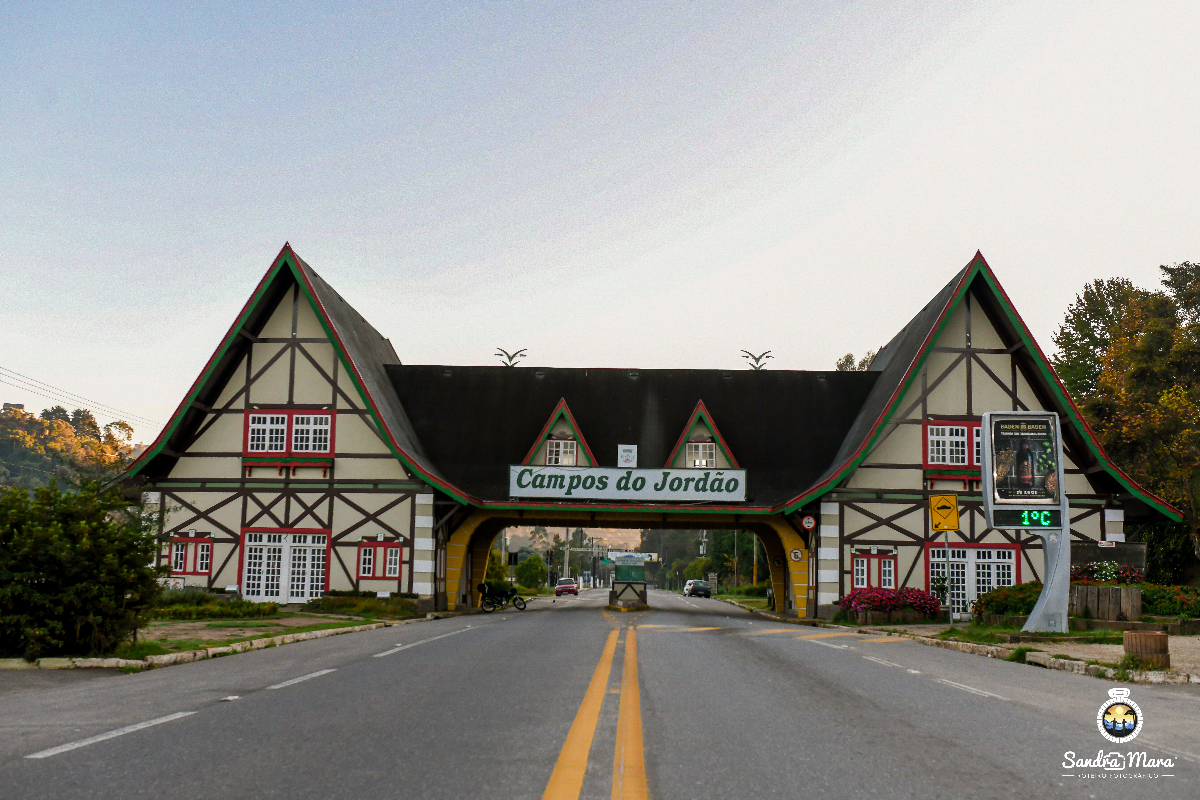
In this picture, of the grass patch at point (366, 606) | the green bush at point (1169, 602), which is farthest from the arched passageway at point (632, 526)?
the green bush at point (1169, 602)

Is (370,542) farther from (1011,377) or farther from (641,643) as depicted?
(1011,377)

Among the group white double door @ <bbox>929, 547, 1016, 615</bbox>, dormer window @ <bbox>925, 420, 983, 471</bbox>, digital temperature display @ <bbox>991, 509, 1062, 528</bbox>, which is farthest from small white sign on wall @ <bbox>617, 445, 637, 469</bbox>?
digital temperature display @ <bbox>991, 509, 1062, 528</bbox>

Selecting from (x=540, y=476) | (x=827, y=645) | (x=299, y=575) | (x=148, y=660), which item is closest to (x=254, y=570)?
(x=299, y=575)

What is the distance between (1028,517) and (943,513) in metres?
3.24

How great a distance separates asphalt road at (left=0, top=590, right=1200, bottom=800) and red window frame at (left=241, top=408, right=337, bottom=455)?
21269 mm

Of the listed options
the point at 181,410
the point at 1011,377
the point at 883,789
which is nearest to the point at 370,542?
the point at 181,410

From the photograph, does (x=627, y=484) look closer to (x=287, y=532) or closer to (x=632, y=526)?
(x=632, y=526)

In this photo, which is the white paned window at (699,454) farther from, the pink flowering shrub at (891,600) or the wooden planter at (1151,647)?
the wooden planter at (1151,647)

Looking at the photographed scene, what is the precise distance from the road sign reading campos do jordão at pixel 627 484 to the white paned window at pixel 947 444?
264 inches

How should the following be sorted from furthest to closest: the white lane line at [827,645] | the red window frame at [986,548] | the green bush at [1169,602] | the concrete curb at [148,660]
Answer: the red window frame at [986,548]
the green bush at [1169,602]
the white lane line at [827,645]
the concrete curb at [148,660]

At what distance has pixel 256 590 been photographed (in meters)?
33.6

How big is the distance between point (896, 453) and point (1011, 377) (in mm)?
5065

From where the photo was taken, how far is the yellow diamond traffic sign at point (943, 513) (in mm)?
24094

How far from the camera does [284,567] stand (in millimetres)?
33531
